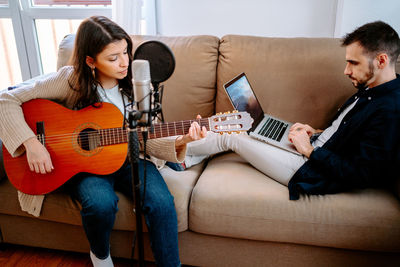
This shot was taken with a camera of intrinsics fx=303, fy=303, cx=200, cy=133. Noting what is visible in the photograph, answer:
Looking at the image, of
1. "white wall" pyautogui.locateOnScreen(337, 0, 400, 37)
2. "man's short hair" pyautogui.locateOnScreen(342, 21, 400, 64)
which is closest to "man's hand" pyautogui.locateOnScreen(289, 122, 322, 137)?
"man's short hair" pyautogui.locateOnScreen(342, 21, 400, 64)

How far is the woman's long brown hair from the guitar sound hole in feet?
0.40

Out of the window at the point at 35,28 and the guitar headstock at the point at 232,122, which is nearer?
the guitar headstock at the point at 232,122

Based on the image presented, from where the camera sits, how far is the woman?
112 centimetres

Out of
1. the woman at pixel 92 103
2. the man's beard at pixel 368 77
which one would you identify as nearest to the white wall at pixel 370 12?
the man's beard at pixel 368 77

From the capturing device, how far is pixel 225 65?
167 centimetres

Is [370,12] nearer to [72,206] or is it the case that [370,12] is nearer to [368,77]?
[368,77]

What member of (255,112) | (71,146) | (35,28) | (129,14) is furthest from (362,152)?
(35,28)

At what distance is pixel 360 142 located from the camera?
1155 millimetres

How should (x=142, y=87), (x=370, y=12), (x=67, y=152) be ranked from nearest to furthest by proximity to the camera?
1. (x=142, y=87)
2. (x=67, y=152)
3. (x=370, y=12)

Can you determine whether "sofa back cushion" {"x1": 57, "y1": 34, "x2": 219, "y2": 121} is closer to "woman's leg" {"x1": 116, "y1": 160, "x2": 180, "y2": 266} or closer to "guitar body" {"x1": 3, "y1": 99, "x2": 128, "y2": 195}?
"guitar body" {"x1": 3, "y1": 99, "x2": 128, "y2": 195}

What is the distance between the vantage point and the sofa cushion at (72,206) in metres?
1.21

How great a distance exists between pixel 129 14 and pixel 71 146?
117cm

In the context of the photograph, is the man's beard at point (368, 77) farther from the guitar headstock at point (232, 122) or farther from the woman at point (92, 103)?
the woman at point (92, 103)

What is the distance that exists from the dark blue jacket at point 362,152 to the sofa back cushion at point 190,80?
70 cm
